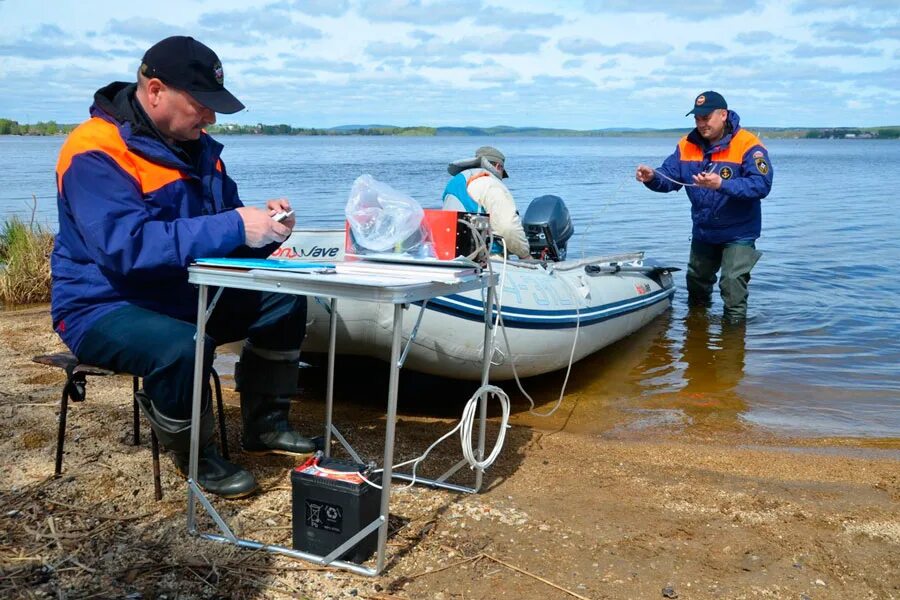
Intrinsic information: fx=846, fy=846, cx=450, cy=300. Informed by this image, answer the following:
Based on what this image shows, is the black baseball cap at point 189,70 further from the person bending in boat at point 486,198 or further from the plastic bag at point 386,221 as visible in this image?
the person bending in boat at point 486,198

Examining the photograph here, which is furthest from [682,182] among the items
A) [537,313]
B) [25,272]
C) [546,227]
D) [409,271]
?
[25,272]

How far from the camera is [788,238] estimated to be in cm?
1430

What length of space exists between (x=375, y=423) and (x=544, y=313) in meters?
1.34

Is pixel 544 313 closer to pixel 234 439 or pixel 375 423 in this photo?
pixel 375 423

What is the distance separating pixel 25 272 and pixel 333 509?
21.3ft

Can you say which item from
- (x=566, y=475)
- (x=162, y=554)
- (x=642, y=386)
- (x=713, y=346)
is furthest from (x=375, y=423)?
(x=713, y=346)

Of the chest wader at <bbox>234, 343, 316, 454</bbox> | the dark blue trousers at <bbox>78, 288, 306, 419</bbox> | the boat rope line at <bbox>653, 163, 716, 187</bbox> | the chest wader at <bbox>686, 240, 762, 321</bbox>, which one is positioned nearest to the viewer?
the dark blue trousers at <bbox>78, 288, 306, 419</bbox>

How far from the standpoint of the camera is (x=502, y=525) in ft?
10.6

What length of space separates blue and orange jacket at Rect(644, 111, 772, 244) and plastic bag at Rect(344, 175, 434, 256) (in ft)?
13.8

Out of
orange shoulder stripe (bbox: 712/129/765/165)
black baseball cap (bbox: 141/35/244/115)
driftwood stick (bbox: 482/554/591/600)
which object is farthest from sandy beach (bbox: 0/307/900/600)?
orange shoulder stripe (bbox: 712/129/765/165)

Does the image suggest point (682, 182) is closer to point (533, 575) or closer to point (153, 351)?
point (533, 575)

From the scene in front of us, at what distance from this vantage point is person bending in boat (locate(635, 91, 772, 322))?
6.87m

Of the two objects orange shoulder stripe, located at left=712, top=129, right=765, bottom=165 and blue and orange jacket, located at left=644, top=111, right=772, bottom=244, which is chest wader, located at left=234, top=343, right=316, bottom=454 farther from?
orange shoulder stripe, located at left=712, top=129, right=765, bottom=165

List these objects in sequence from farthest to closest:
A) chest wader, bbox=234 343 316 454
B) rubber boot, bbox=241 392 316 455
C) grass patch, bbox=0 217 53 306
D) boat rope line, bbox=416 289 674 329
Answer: grass patch, bbox=0 217 53 306 → boat rope line, bbox=416 289 674 329 → rubber boot, bbox=241 392 316 455 → chest wader, bbox=234 343 316 454
